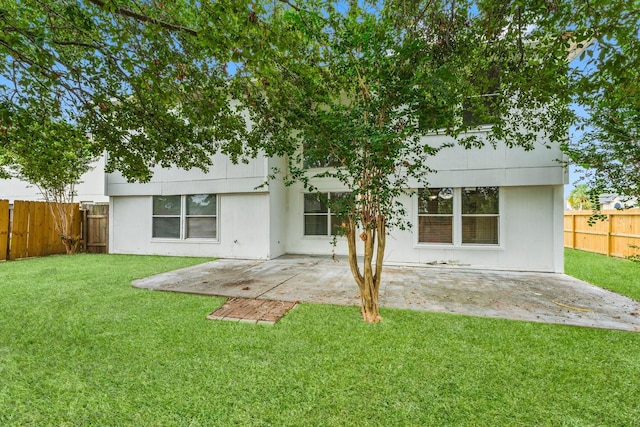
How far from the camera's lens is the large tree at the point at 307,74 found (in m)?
3.35

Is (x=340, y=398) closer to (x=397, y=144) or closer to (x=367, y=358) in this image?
(x=367, y=358)

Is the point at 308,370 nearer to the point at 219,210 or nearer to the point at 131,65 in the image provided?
the point at 131,65

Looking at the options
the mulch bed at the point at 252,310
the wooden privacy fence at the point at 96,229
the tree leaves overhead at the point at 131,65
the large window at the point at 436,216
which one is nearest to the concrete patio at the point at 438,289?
the mulch bed at the point at 252,310

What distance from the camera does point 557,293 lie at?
5.12 meters

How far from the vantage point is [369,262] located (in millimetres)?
3629

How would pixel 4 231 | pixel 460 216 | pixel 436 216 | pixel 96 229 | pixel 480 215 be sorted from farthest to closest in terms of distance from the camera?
1. pixel 96 229
2. pixel 4 231
3. pixel 436 216
4. pixel 460 216
5. pixel 480 215

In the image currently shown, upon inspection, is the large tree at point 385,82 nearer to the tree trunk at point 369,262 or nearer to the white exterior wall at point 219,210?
the tree trunk at point 369,262

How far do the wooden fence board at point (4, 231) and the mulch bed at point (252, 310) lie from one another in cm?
876

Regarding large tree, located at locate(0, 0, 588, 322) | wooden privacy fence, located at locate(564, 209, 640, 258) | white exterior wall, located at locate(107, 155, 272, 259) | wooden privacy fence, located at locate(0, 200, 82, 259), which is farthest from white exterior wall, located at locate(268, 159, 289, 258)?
wooden privacy fence, located at locate(564, 209, 640, 258)

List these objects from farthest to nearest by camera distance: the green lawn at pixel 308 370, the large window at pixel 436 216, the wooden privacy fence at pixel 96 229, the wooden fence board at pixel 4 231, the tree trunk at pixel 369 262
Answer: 1. the wooden privacy fence at pixel 96 229
2. the wooden fence board at pixel 4 231
3. the large window at pixel 436 216
4. the tree trunk at pixel 369 262
5. the green lawn at pixel 308 370

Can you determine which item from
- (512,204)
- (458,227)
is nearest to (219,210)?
(458,227)

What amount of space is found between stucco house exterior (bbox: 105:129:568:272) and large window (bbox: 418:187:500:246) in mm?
24

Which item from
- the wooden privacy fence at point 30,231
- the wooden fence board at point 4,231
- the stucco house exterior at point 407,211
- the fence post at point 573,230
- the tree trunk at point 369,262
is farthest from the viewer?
the fence post at point 573,230

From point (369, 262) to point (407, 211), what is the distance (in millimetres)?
4881
